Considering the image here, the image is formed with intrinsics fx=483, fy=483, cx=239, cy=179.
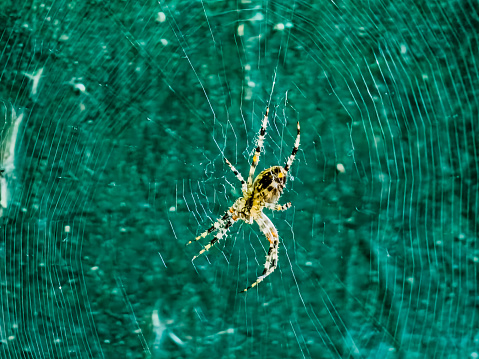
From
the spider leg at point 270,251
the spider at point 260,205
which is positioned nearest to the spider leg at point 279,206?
the spider at point 260,205

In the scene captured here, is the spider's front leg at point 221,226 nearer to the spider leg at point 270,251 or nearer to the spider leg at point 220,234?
the spider leg at point 220,234

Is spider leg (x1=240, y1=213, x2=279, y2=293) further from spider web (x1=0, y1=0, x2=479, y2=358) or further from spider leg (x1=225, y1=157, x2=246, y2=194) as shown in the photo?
spider leg (x1=225, y1=157, x2=246, y2=194)

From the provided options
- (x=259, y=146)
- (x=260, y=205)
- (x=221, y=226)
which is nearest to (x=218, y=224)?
(x=221, y=226)

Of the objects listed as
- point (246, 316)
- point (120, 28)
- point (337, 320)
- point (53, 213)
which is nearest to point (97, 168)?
point (53, 213)

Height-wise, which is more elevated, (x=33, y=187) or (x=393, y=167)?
(x=393, y=167)

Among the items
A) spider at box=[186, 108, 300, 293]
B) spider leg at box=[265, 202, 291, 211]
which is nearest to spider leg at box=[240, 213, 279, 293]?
spider at box=[186, 108, 300, 293]

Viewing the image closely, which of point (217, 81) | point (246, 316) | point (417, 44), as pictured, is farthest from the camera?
point (246, 316)

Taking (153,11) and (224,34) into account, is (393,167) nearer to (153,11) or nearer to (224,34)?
(224,34)
